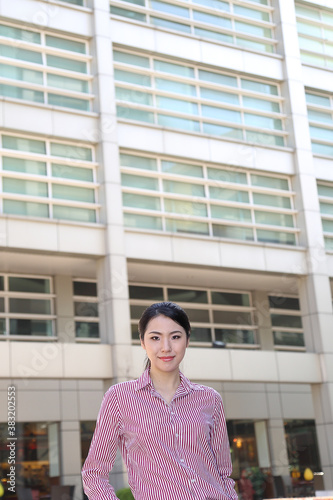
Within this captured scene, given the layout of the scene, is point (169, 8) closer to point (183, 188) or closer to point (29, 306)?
point (183, 188)

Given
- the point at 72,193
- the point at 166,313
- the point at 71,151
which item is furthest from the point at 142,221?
the point at 166,313

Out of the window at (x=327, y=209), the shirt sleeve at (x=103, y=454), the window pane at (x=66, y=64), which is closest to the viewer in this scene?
the shirt sleeve at (x=103, y=454)

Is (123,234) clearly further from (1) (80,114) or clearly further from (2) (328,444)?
(2) (328,444)

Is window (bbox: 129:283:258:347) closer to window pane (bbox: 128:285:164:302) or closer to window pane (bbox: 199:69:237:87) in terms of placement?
window pane (bbox: 128:285:164:302)

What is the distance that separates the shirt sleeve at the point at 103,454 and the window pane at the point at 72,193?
61.9 ft

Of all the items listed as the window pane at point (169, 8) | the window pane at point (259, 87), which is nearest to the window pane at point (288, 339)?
the window pane at point (259, 87)

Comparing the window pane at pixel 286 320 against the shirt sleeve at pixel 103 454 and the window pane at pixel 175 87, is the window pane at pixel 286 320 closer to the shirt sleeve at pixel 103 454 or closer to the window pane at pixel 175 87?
the window pane at pixel 175 87

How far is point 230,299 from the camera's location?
27.1 m

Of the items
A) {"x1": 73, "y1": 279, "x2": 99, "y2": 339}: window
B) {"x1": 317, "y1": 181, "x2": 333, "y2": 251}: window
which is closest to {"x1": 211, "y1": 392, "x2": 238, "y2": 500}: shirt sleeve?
{"x1": 73, "y1": 279, "x2": 99, "y2": 339}: window

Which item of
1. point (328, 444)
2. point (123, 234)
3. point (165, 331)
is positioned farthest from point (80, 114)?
point (165, 331)

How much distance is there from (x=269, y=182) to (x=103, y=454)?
23358 mm

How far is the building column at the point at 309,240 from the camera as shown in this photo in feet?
79.1

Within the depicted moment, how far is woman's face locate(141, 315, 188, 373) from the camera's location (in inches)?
117

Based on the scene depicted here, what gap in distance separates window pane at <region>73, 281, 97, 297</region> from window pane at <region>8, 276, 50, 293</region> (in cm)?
110
